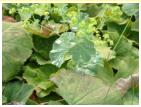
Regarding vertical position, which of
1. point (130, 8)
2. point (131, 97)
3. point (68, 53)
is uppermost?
point (130, 8)

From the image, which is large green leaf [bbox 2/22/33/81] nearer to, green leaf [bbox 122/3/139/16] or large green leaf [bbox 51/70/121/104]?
large green leaf [bbox 51/70/121/104]

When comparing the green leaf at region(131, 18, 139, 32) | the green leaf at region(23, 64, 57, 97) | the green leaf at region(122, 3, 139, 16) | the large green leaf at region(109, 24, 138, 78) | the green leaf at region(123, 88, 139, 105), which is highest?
the green leaf at region(122, 3, 139, 16)

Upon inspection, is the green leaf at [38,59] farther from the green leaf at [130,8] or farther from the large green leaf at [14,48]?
the green leaf at [130,8]

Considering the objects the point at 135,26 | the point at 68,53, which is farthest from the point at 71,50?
the point at 135,26

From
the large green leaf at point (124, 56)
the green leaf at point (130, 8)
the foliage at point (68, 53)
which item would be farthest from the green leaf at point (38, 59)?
the green leaf at point (130, 8)

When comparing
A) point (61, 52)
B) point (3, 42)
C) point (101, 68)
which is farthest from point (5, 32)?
point (101, 68)

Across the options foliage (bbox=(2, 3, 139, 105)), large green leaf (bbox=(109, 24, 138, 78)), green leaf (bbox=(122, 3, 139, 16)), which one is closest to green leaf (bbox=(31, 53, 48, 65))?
foliage (bbox=(2, 3, 139, 105))

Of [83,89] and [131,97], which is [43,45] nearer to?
Result: [83,89]
